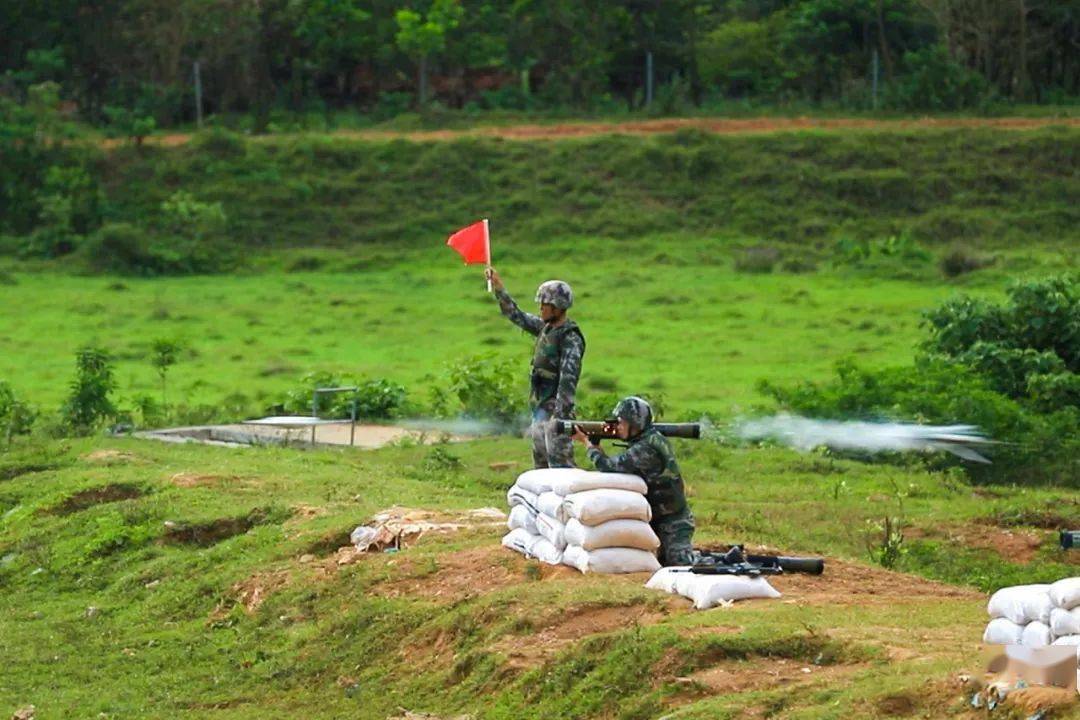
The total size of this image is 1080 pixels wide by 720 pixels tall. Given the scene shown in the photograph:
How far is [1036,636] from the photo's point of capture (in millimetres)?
9359

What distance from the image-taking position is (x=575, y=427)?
517 inches

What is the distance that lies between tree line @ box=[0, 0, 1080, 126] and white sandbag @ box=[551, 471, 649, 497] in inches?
1340

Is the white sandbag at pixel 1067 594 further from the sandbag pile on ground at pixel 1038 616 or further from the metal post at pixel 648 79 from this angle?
the metal post at pixel 648 79

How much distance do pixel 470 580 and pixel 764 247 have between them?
26818 millimetres

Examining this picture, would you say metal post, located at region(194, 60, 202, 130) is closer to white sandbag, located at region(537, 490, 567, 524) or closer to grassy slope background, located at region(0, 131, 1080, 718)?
grassy slope background, located at region(0, 131, 1080, 718)

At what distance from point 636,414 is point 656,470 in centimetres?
37

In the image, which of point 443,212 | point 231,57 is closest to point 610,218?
point 443,212

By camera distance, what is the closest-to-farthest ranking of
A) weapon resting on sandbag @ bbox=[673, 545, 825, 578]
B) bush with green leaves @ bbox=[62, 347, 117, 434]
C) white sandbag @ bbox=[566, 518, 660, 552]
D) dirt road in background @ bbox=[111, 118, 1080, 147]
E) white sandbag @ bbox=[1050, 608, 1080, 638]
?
white sandbag @ bbox=[1050, 608, 1080, 638] → weapon resting on sandbag @ bbox=[673, 545, 825, 578] → white sandbag @ bbox=[566, 518, 660, 552] → bush with green leaves @ bbox=[62, 347, 117, 434] → dirt road in background @ bbox=[111, 118, 1080, 147]

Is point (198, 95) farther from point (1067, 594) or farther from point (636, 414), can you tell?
point (1067, 594)

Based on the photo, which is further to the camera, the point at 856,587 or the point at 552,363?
the point at 552,363

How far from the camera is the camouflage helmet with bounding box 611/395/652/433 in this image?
12.7 m

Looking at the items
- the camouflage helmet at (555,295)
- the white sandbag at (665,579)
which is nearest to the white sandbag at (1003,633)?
the white sandbag at (665,579)

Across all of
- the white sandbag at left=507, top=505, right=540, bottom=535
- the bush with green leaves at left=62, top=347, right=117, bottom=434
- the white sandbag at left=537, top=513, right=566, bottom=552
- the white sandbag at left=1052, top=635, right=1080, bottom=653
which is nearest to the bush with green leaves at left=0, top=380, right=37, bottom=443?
the bush with green leaves at left=62, top=347, right=117, bottom=434

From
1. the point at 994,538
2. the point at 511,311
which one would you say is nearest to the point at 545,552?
the point at 511,311
